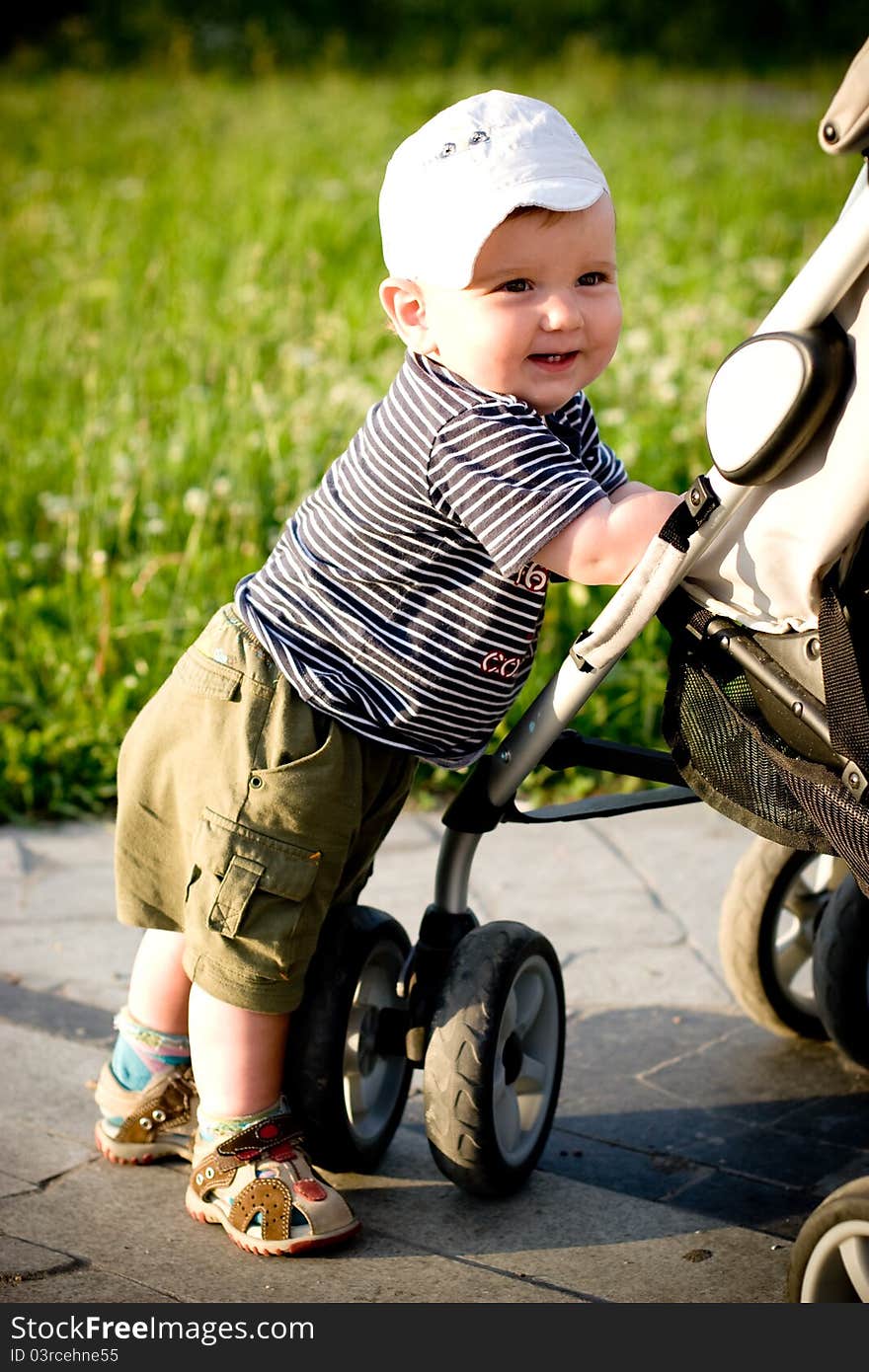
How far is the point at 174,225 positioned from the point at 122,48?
10.2 m

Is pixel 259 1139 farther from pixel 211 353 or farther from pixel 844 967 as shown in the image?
pixel 211 353

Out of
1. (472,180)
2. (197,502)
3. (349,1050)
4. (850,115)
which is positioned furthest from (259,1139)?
(197,502)

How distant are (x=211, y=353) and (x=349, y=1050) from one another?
3397 millimetres

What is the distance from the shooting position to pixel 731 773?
2.02m

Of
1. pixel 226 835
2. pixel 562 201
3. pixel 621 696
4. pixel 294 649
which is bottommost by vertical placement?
pixel 621 696

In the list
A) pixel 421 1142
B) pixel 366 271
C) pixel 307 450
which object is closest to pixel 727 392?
pixel 421 1142

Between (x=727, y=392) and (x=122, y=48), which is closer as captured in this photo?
(x=727, y=392)

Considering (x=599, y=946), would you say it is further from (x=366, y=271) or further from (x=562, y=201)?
(x=366, y=271)

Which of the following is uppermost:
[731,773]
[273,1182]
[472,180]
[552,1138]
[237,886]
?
[472,180]

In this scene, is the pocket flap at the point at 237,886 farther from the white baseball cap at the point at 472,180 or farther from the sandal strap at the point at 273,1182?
the white baseball cap at the point at 472,180

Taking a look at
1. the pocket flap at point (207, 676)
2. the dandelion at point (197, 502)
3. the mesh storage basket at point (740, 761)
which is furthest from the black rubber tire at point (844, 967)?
the dandelion at point (197, 502)

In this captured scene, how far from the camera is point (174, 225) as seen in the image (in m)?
7.42

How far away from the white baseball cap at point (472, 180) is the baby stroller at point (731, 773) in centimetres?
34

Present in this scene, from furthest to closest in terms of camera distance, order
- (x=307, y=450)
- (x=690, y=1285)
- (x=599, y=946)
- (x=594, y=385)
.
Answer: (x=594, y=385) → (x=307, y=450) → (x=599, y=946) → (x=690, y=1285)
